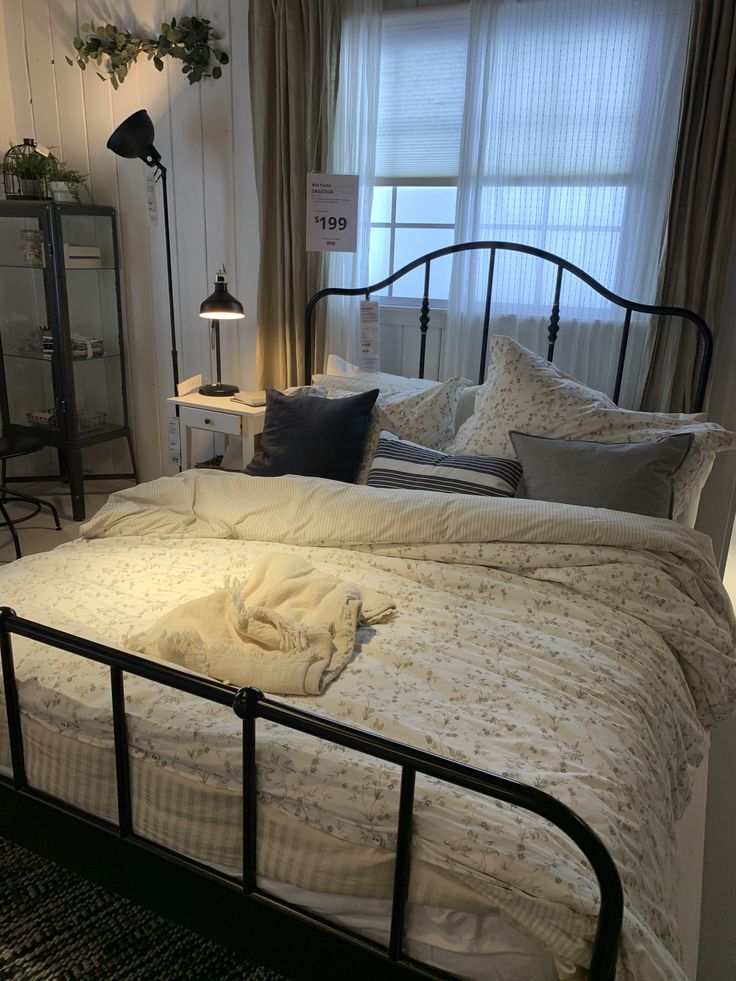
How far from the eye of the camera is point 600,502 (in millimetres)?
2092

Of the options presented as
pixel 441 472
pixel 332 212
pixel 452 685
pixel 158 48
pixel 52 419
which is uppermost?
pixel 158 48

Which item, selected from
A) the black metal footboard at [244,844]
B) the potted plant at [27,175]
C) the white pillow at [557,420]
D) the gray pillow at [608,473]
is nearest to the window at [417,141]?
the white pillow at [557,420]

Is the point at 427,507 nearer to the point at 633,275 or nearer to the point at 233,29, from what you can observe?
the point at 633,275

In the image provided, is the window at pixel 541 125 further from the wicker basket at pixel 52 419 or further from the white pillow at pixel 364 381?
the wicker basket at pixel 52 419

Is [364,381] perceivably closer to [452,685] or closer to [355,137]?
[355,137]

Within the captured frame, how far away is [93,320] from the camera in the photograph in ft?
12.4

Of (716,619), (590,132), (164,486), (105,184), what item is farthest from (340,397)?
(105,184)

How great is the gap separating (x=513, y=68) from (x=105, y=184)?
6.84ft

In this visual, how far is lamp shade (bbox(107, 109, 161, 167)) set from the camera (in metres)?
3.15

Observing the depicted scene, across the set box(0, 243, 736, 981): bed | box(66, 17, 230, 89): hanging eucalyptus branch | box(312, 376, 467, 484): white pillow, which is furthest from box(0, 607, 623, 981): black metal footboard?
box(66, 17, 230, 89): hanging eucalyptus branch

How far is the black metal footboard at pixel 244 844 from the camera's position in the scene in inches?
36.2

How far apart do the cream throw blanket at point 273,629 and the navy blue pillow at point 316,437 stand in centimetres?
74

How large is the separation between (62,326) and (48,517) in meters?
0.93

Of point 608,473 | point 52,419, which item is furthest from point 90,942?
point 52,419
